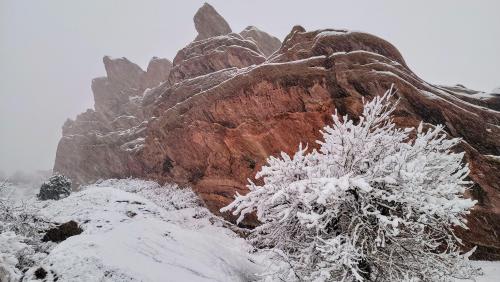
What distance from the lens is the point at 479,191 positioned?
57.5ft

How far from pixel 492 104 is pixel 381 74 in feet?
33.8

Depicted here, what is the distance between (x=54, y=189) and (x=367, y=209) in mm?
35606

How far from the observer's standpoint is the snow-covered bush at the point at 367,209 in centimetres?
707

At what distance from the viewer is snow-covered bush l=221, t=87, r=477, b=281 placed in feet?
23.2

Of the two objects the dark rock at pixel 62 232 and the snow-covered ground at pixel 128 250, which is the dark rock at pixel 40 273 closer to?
the snow-covered ground at pixel 128 250

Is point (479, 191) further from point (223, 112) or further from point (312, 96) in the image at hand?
point (223, 112)

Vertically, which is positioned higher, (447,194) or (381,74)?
(381,74)

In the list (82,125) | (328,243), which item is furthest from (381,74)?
(82,125)

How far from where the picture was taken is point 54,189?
35.6m

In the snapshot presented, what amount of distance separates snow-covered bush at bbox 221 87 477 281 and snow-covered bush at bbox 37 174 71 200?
33.1 m

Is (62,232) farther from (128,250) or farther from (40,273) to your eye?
(128,250)

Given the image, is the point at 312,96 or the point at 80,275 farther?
the point at 312,96

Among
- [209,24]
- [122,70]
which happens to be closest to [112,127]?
[209,24]

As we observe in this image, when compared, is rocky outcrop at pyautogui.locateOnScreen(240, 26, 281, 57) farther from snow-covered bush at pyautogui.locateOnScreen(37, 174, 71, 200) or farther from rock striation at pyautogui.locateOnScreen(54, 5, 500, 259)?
snow-covered bush at pyautogui.locateOnScreen(37, 174, 71, 200)
